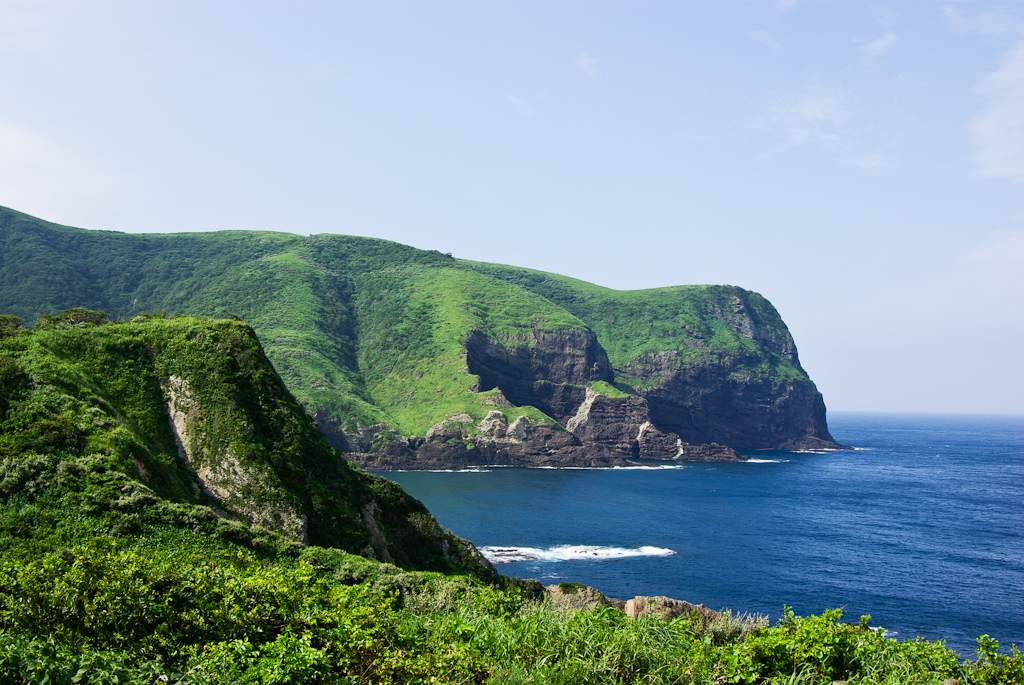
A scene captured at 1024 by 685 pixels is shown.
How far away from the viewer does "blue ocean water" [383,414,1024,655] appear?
64.4m

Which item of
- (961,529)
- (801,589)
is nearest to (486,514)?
(801,589)

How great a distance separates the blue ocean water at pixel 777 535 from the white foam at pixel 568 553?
0.44 meters

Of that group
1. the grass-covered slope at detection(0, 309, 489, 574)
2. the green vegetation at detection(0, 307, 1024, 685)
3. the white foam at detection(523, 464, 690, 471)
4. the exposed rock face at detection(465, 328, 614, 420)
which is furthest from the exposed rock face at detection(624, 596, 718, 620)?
the exposed rock face at detection(465, 328, 614, 420)

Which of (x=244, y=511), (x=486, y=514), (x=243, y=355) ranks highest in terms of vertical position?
(x=243, y=355)

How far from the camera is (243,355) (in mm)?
53094

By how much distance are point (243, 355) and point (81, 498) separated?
23596 mm

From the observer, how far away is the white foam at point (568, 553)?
76812 mm

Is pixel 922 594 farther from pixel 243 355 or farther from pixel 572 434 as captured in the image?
pixel 572 434

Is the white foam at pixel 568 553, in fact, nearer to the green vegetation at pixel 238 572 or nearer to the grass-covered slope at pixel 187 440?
the grass-covered slope at pixel 187 440

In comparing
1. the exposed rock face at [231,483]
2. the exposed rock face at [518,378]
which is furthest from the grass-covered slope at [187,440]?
the exposed rock face at [518,378]

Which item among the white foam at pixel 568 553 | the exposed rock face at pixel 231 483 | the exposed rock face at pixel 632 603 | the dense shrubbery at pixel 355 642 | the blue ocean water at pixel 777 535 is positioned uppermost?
the dense shrubbery at pixel 355 642

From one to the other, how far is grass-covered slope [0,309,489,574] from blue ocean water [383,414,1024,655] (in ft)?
87.5

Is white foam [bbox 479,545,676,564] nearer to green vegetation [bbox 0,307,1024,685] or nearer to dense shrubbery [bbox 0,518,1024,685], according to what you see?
green vegetation [bbox 0,307,1024,685]

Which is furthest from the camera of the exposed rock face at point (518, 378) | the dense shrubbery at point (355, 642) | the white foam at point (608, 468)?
the exposed rock face at point (518, 378)
